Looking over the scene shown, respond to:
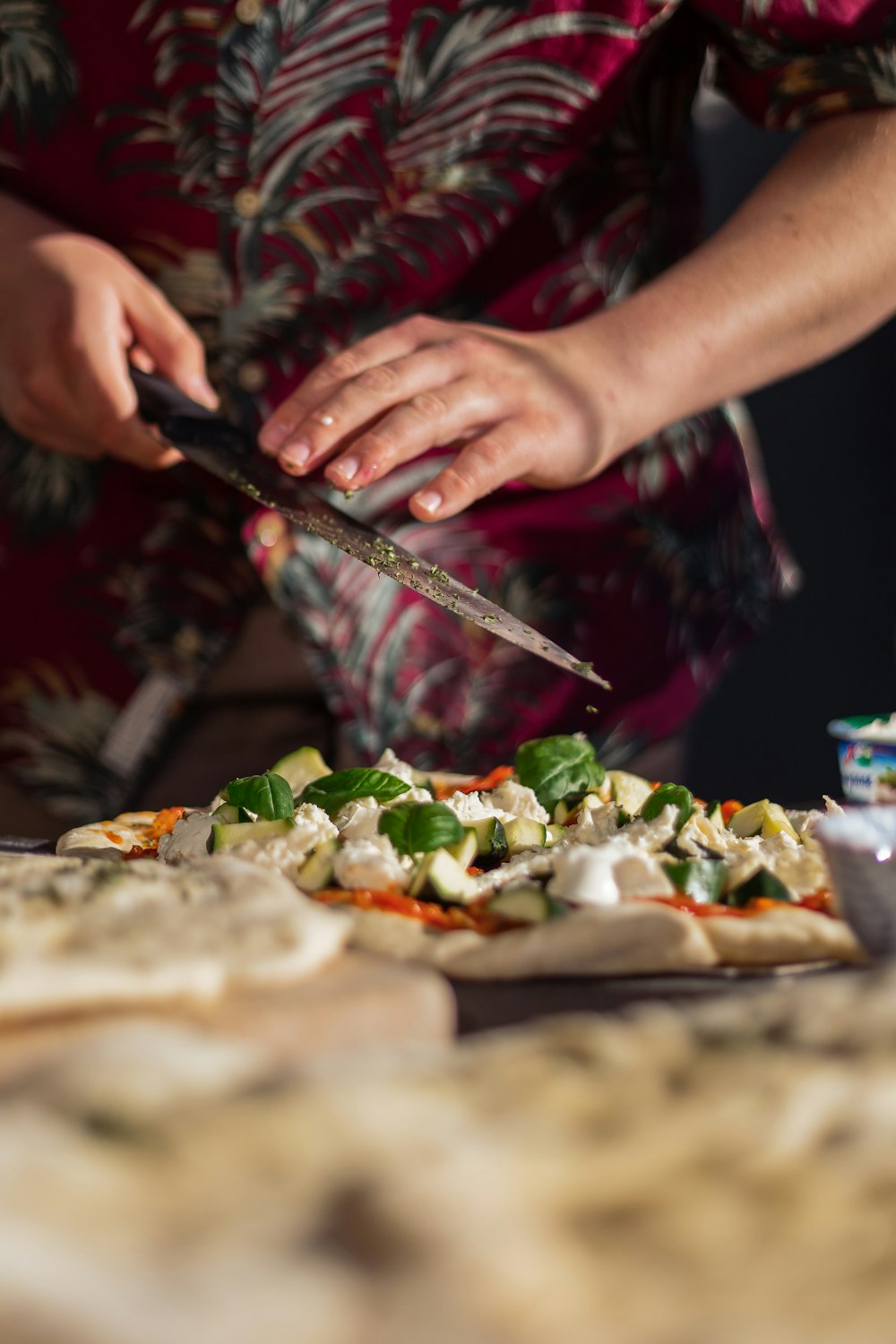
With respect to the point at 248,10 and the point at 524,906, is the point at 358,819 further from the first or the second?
the point at 248,10

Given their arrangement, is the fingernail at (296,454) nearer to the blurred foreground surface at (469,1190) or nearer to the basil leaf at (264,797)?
the basil leaf at (264,797)

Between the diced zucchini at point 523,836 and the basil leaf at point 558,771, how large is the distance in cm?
10

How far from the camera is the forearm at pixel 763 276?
149cm

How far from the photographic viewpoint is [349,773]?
1.12 meters

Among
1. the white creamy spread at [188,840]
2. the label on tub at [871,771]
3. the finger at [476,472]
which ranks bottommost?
the white creamy spread at [188,840]

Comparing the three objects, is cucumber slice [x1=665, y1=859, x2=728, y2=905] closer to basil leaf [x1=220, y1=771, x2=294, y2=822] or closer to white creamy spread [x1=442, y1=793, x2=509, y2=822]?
white creamy spread [x1=442, y1=793, x2=509, y2=822]

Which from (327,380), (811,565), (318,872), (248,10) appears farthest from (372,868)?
(811,565)

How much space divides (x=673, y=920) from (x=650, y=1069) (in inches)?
10.9

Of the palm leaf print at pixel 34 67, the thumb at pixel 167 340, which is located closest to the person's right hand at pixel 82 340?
the thumb at pixel 167 340

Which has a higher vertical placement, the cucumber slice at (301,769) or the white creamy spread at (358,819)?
the white creamy spread at (358,819)

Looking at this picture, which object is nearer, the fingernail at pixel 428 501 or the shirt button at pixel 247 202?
the fingernail at pixel 428 501

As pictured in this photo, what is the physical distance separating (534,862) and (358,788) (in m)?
0.18

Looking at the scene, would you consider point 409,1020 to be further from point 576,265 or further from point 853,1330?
point 576,265

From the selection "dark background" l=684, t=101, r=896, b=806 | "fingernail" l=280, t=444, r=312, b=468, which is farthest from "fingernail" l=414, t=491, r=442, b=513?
"dark background" l=684, t=101, r=896, b=806
